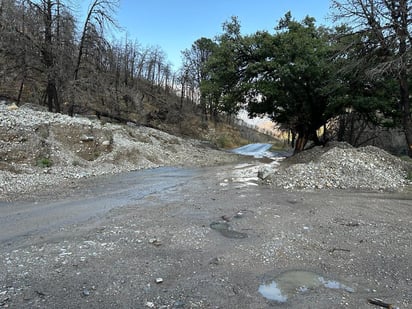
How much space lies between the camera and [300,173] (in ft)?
34.9

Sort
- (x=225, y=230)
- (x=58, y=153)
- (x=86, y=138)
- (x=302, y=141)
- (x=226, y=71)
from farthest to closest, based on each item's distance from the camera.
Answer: (x=302, y=141), (x=226, y=71), (x=86, y=138), (x=58, y=153), (x=225, y=230)

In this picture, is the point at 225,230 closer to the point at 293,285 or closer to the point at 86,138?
the point at 293,285

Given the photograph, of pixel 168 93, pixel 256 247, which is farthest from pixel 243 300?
pixel 168 93

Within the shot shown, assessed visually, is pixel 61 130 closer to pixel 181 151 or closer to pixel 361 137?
pixel 181 151

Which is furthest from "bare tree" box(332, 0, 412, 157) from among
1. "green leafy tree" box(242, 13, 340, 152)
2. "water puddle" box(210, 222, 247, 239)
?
"water puddle" box(210, 222, 247, 239)

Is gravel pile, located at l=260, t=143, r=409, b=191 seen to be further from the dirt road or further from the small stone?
the small stone

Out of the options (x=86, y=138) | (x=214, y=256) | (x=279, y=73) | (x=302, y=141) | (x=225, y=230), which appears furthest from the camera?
(x=302, y=141)

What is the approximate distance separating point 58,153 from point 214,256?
10793 mm

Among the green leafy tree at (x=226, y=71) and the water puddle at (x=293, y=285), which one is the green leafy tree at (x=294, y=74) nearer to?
the green leafy tree at (x=226, y=71)

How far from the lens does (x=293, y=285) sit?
12.5 feet

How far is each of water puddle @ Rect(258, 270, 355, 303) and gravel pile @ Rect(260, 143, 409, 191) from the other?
5953 mm

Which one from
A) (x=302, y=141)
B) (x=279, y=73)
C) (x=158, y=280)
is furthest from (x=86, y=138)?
(x=302, y=141)

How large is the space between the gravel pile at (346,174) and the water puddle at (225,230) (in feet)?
14.3

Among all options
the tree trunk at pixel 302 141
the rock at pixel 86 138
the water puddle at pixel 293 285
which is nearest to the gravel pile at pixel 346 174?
the water puddle at pixel 293 285
